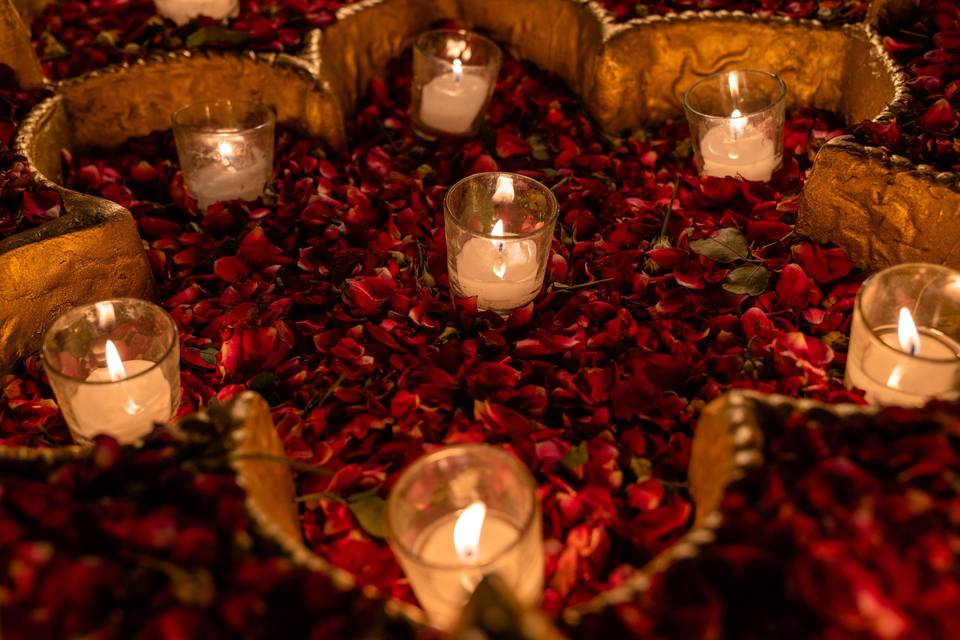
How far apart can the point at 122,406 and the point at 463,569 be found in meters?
0.57

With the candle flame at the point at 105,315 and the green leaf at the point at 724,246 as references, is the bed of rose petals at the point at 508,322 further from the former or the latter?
the candle flame at the point at 105,315

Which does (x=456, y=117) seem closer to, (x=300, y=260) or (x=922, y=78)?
(x=300, y=260)

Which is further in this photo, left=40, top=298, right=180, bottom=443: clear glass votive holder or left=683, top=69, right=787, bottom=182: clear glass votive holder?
left=683, top=69, right=787, bottom=182: clear glass votive holder

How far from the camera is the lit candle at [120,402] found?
1.22m

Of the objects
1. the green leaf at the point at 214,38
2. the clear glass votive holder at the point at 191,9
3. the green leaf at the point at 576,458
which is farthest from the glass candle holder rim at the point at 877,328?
the clear glass votive holder at the point at 191,9

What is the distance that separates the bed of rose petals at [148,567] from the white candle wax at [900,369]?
0.74 meters

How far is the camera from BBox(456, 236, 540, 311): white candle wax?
1.45m

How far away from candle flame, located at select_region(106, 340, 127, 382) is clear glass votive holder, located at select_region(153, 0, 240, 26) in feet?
3.40

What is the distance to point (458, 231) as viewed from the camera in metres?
1.44

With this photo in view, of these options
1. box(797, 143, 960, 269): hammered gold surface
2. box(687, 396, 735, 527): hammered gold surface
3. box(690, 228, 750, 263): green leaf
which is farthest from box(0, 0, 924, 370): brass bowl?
box(687, 396, 735, 527): hammered gold surface

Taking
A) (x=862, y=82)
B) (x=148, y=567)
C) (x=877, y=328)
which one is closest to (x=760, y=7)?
(x=862, y=82)

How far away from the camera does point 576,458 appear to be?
126 centimetres

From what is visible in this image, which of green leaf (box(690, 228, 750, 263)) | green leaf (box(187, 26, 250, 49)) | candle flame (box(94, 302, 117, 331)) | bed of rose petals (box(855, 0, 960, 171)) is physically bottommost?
green leaf (box(690, 228, 750, 263))

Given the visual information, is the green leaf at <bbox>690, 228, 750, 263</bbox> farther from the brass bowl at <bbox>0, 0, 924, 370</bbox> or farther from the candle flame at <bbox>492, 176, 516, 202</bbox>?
the candle flame at <bbox>492, 176, 516, 202</bbox>
